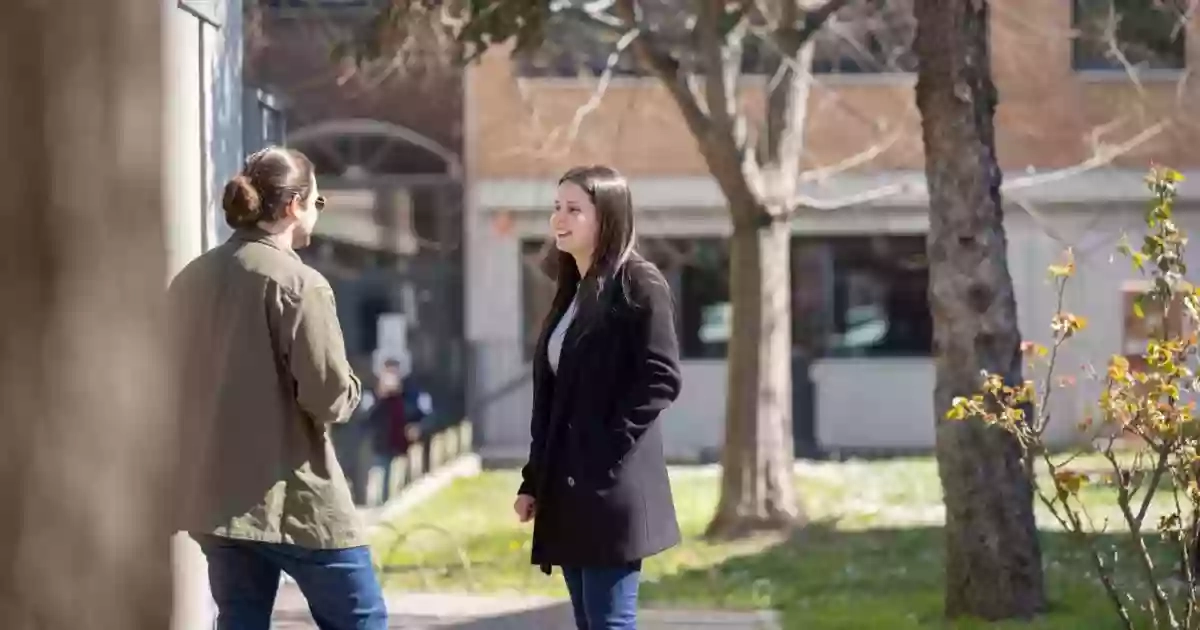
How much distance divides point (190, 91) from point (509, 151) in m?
12.7

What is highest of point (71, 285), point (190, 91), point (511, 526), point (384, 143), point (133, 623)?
point (384, 143)

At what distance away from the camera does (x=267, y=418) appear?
12.7 feet

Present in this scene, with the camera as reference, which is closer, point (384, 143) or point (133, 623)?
point (133, 623)

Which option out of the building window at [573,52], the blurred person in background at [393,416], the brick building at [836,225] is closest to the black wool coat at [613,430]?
the building window at [573,52]

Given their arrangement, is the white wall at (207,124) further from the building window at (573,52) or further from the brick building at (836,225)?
the brick building at (836,225)

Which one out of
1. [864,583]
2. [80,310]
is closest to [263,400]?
[80,310]

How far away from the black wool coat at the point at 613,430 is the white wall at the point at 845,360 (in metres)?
13.9

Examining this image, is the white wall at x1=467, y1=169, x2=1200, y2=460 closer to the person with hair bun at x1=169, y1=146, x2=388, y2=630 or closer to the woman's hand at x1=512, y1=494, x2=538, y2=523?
the woman's hand at x1=512, y1=494, x2=538, y2=523

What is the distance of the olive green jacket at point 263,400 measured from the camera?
151 inches

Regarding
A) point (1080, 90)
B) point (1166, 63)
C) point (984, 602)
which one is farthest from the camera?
point (1080, 90)

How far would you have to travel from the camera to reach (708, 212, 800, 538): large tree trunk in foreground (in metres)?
10.9

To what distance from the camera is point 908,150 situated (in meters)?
18.1

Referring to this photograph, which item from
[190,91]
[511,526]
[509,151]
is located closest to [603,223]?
[190,91]

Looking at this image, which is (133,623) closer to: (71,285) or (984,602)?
(71,285)
